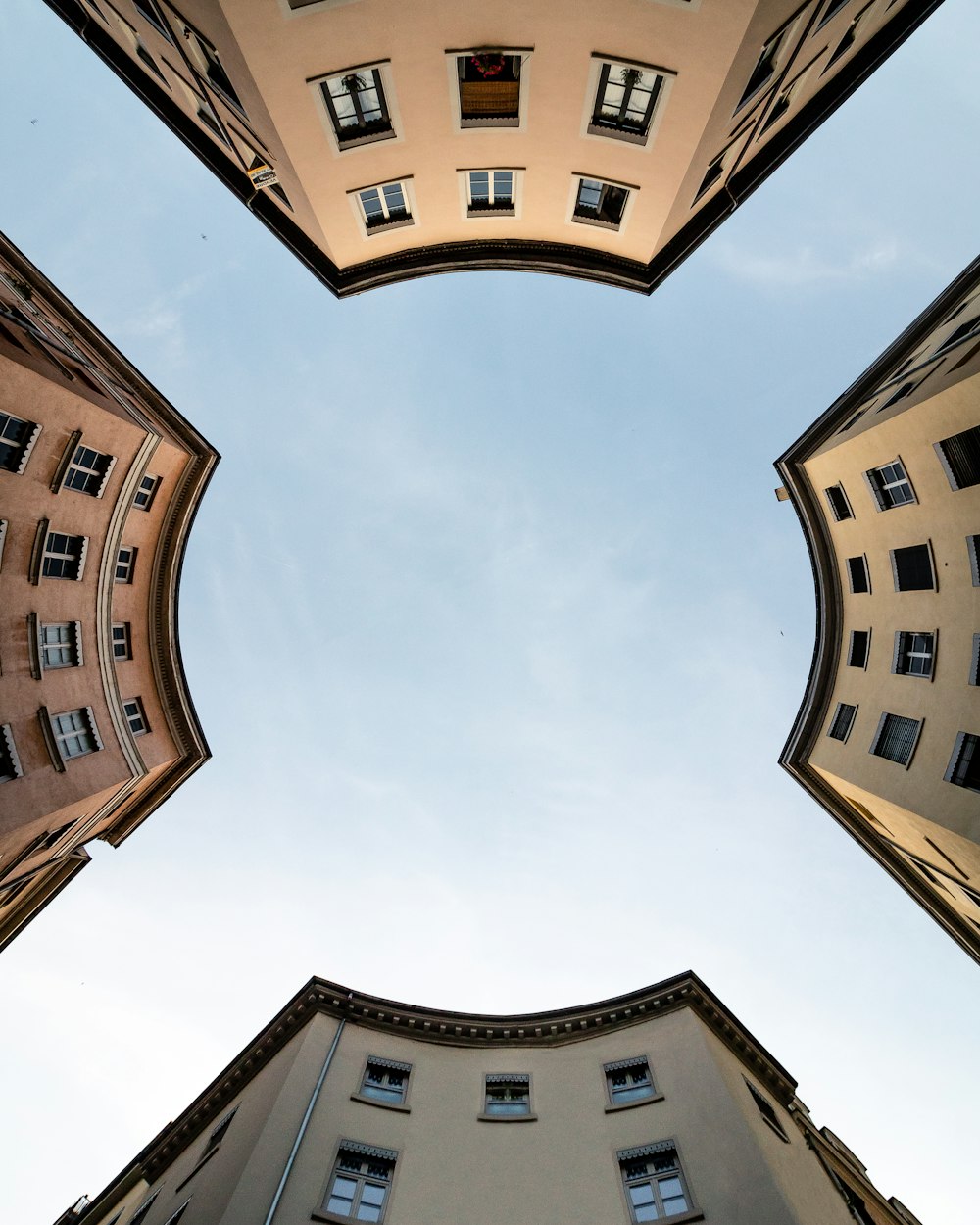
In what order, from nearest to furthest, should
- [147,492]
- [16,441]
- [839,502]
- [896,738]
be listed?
[16,441] → [896,738] → [839,502] → [147,492]

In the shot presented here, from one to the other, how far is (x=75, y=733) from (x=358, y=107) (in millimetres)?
24084

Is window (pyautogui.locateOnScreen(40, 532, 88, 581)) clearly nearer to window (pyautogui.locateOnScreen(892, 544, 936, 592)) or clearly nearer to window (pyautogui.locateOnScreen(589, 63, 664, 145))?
window (pyautogui.locateOnScreen(589, 63, 664, 145))

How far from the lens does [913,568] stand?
77.7ft

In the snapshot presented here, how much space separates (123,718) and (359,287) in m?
21.3

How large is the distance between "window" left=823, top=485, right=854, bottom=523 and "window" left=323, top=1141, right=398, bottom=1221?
29.1 m

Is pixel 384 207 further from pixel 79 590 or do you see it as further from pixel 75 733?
pixel 75 733

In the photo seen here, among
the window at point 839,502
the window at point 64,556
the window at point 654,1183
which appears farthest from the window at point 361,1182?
the window at point 839,502

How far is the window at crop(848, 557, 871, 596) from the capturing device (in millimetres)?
26938

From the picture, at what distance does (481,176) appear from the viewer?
24.9 meters

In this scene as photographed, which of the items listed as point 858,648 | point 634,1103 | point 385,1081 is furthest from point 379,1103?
point 858,648

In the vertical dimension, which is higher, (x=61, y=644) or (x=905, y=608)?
(x=905, y=608)

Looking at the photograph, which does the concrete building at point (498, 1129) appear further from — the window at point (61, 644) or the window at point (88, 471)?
the window at point (88, 471)

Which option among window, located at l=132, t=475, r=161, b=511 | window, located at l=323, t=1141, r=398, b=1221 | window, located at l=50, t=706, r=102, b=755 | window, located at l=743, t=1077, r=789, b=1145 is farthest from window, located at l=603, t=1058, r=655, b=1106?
window, located at l=132, t=475, r=161, b=511

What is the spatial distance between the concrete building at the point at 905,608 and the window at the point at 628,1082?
13.7 metres
